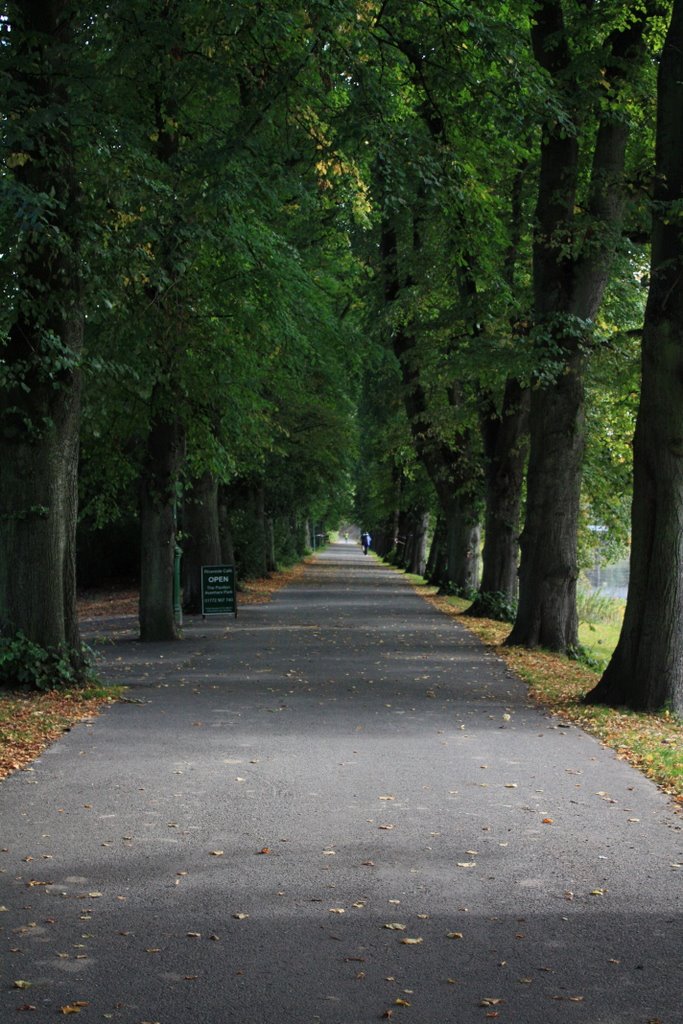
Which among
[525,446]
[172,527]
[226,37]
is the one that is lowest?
[172,527]

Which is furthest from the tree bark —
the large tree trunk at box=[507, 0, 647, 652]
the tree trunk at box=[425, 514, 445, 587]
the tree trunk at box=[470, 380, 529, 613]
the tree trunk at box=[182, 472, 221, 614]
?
the large tree trunk at box=[507, 0, 647, 652]

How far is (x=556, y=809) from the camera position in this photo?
27.6 feet

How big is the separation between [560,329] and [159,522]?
732 cm

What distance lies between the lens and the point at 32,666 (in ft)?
45.9

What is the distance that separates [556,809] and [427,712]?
467cm

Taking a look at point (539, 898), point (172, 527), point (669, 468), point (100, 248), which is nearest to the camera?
point (539, 898)

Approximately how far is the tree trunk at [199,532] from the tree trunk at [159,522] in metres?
6.15

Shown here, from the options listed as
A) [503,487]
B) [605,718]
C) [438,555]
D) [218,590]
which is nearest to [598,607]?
[438,555]

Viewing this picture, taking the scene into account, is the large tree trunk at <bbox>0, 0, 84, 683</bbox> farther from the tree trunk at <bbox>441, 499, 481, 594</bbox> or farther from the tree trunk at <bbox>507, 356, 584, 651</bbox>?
the tree trunk at <bbox>441, 499, 481, 594</bbox>

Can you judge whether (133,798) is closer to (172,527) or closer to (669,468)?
(669,468)

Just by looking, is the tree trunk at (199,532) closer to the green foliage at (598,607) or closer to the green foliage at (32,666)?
the green foliage at (32,666)

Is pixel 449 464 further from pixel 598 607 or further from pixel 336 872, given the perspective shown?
pixel 336 872

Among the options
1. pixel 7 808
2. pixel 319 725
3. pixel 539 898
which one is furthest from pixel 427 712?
pixel 539 898

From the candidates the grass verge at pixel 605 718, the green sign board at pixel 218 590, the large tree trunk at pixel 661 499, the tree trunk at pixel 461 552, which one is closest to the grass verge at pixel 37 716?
the grass verge at pixel 605 718
